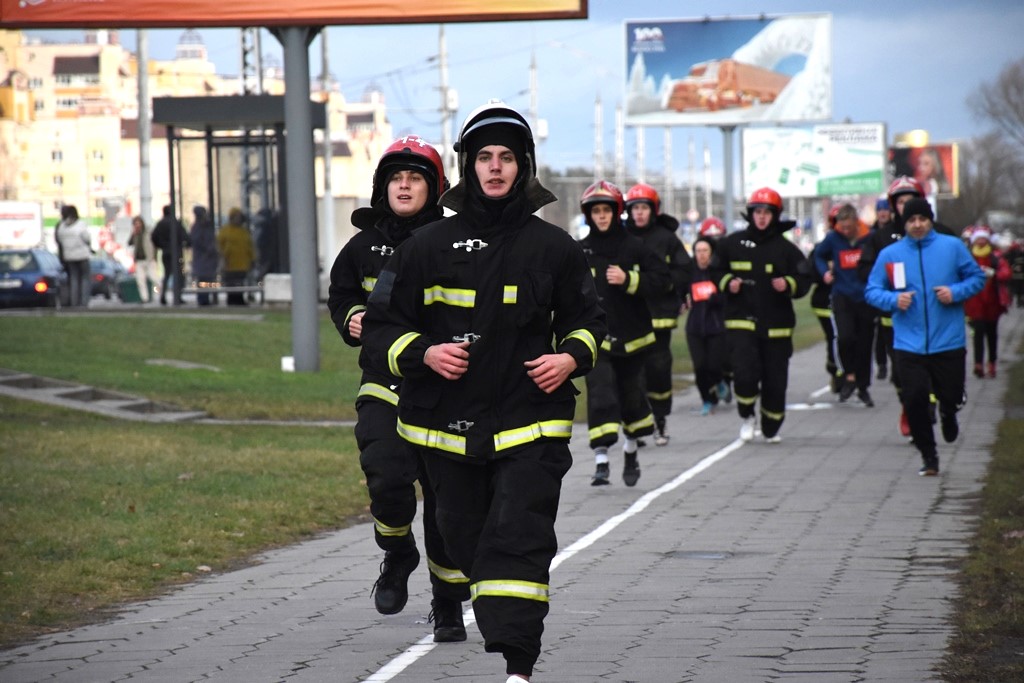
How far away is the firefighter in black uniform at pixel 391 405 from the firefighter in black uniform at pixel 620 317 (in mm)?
4563

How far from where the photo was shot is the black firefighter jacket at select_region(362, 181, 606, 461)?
5.73 m

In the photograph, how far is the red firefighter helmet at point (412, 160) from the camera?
7.30m

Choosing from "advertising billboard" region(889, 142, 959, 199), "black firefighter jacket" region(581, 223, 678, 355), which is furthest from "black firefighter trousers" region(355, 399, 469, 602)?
"advertising billboard" region(889, 142, 959, 199)

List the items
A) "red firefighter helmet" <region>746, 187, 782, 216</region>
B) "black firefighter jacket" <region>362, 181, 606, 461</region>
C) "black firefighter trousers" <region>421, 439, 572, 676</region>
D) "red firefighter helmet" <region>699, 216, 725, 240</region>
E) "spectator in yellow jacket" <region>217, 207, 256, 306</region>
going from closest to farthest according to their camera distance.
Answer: "black firefighter trousers" <region>421, 439, 572, 676</region>
"black firefighter jacket" <region>362, 181, 606, 461</region>
"red firefighter helmet" <region>746, 187, 782, 216</region>
"red firefighter helmet" <region>699, 216, 725, 240</region>
"spectator in yellow jacket" <region>217, 207, 256, 306</region>

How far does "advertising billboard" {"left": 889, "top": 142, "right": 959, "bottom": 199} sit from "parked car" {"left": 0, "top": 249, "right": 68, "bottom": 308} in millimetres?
42304

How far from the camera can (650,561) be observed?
9273mm

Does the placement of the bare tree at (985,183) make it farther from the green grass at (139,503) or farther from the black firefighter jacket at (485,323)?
the black firefighter jacket at (485,323)

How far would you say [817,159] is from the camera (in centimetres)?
5875

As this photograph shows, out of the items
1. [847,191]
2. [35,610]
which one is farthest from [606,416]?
[847,191]

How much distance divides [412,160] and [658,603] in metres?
2.31

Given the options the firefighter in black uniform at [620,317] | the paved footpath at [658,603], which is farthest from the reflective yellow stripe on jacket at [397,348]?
the firefighter in black uniform at [620,317]

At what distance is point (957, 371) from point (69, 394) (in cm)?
940

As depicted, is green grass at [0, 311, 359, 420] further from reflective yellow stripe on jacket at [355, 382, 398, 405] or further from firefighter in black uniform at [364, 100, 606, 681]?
firefighter in black uniform at [364, 100, 606, 681]

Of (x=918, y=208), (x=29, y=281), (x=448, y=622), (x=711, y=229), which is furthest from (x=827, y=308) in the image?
(x=29, y=281)
